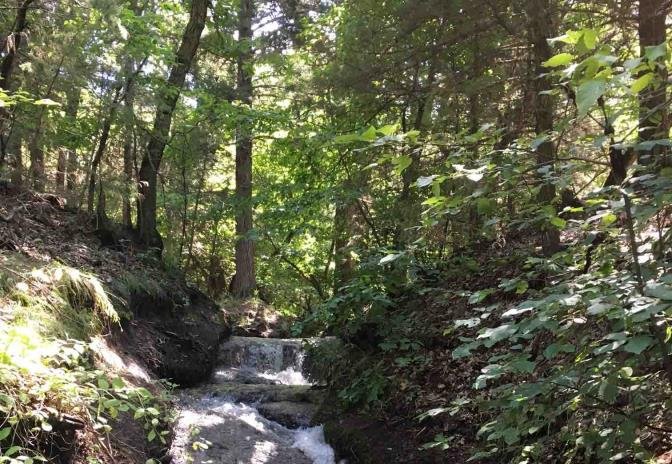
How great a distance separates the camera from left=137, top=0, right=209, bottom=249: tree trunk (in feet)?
34.3

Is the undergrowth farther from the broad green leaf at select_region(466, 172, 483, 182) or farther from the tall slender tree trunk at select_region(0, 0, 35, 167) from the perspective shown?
the tall slender tree trunk at select_region(0, 0, 35, 167)

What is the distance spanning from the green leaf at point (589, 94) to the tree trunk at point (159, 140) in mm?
9695

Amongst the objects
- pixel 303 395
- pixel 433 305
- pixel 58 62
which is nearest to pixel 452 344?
pixel 433 305

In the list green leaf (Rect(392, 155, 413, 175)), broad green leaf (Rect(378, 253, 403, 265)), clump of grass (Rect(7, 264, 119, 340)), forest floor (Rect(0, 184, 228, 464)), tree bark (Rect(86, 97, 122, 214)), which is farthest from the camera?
tree bark (Rect(86, 97, 122, 214))

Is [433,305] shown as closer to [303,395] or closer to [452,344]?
[452,344]

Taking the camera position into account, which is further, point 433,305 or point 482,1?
point 433,305

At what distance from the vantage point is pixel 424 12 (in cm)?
670

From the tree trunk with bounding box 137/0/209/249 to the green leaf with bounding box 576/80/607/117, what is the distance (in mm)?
9695

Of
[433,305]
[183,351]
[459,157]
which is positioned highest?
[459,157]

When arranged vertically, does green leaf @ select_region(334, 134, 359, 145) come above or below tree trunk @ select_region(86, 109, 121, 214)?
below

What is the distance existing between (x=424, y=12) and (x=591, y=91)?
5806mm

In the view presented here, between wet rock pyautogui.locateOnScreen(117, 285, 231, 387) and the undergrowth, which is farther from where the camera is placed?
wet rock pyautogui.locateOnScreen(117, 285, 231, 387)

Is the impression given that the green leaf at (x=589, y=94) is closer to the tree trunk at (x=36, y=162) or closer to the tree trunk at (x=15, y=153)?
the tree trunk at (x=36, y=162)

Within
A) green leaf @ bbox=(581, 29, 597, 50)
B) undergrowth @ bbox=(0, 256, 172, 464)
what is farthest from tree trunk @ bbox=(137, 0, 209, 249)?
green leaf @ bbox=(581, 29, 597, 50)
